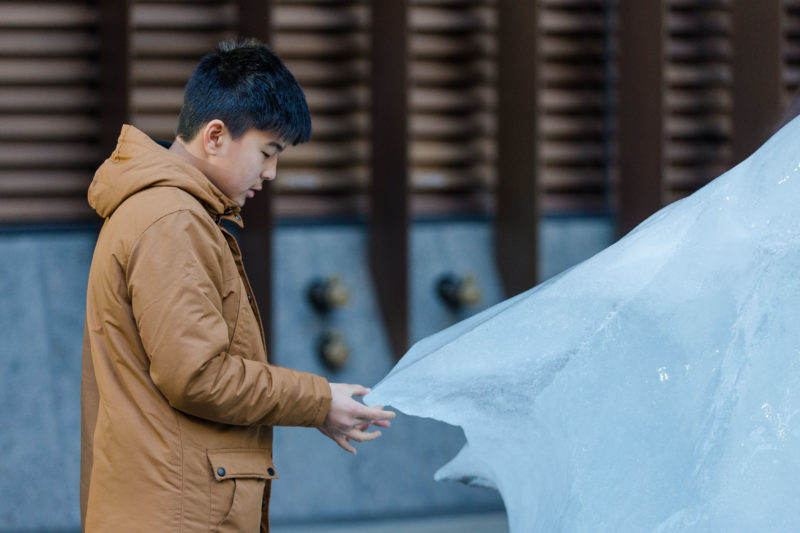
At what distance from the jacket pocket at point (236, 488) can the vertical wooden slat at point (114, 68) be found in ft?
8.45

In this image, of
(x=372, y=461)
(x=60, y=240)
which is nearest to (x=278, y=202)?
(x=60, y=240)

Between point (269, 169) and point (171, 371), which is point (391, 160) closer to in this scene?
point (269, 169)

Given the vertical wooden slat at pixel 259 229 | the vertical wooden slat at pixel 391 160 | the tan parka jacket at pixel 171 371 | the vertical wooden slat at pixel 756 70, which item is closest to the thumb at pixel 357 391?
the tan parka jacket at pixel 171 371

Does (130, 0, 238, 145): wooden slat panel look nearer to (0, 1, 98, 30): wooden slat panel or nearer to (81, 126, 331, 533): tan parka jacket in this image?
(0, 1, 98, 30): wooden slat panel

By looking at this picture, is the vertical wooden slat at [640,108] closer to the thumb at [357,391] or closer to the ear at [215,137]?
the thumb at [357,391]

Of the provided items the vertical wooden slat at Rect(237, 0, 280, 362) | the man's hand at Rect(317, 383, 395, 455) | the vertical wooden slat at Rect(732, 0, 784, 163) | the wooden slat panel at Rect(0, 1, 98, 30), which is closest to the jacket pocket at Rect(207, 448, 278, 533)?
the man's hand at Rect(317, 383, 395, 455)

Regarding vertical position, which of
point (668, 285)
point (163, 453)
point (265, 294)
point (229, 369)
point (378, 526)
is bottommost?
point (378, 526)

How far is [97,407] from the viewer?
172 centimetres

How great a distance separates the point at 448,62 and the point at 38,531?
2783 mm

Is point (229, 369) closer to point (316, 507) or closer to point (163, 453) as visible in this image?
point (163, 453)

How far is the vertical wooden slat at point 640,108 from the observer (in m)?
4.31

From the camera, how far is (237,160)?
175cm

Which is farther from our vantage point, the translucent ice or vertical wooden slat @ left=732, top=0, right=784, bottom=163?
vertical wooden slat @ left=732, top=0, right=784, bottom=163

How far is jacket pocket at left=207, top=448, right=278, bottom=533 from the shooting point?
63.6 inches
